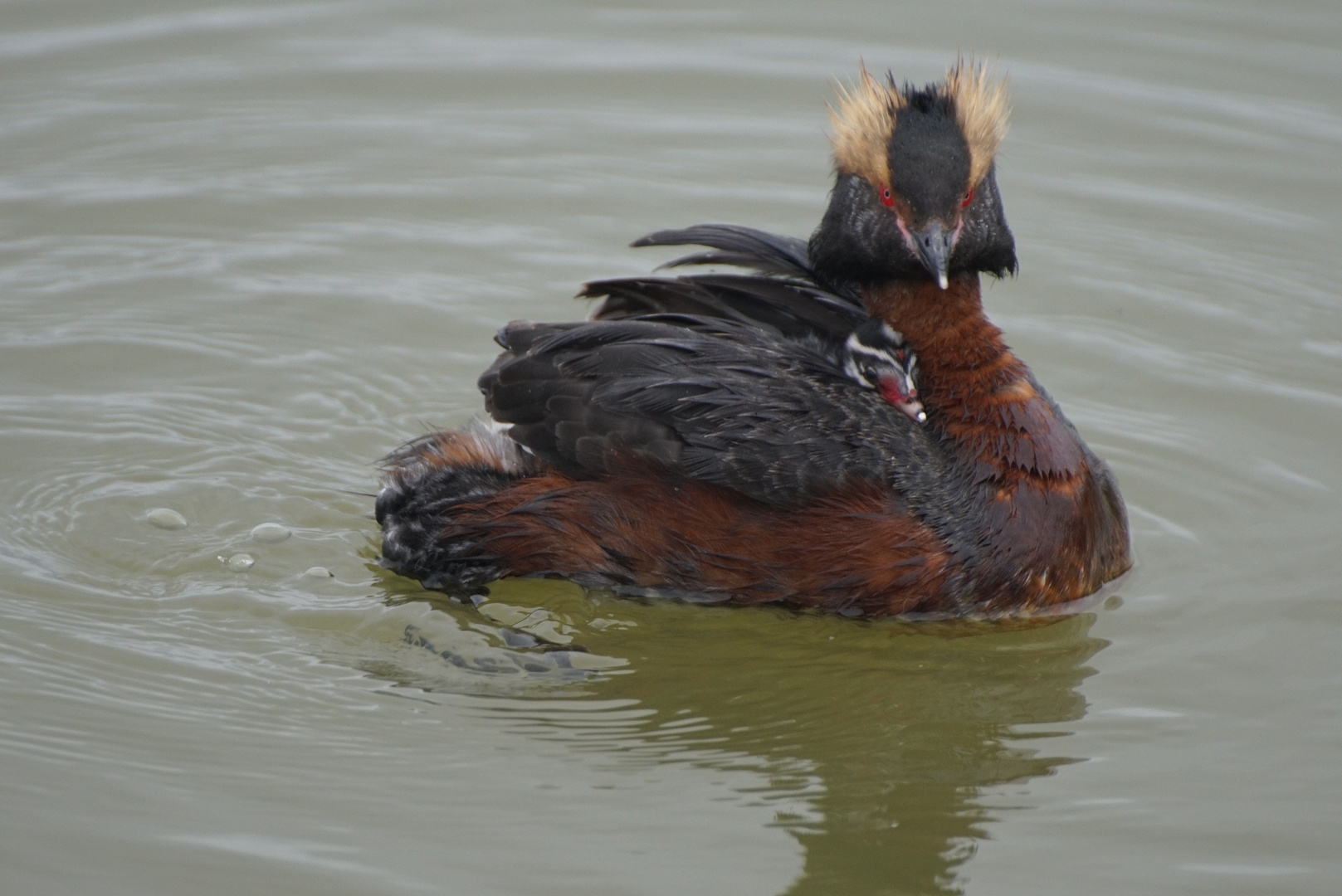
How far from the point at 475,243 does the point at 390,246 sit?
1.43 ft

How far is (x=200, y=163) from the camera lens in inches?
353

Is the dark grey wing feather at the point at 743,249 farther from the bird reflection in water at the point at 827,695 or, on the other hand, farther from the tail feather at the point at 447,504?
the bird reflection in water at the point at 827,695

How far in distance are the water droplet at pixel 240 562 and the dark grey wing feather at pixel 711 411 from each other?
1.07 m

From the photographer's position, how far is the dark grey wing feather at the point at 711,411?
550 centimetres

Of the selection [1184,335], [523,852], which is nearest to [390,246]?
[1184,335]

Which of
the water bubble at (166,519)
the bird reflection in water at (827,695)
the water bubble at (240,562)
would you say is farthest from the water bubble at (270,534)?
the bird reflection in water at (827,695)

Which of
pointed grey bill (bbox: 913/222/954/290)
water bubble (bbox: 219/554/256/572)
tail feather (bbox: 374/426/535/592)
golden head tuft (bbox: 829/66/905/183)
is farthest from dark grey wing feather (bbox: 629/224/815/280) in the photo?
water bubble (bbox: 219/554/256/572)

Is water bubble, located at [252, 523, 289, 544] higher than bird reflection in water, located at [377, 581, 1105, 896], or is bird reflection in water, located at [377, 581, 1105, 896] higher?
water bubble, located at [252, 523, 289, 544]

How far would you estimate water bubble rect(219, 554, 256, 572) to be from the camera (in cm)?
592

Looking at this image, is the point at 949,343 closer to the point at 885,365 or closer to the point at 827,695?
the point at 885,365

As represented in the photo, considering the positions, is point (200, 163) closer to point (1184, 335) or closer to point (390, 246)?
point (390, 246)

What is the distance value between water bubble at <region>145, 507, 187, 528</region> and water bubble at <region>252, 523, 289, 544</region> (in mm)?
284

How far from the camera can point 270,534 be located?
20.1ft

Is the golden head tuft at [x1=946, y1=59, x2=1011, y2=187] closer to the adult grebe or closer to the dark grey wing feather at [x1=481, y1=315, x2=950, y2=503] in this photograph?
the adult grebe
